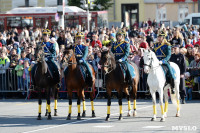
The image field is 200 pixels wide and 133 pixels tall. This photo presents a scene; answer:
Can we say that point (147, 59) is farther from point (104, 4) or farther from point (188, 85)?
point (104, 4)

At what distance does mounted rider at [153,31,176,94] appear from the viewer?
611 inches

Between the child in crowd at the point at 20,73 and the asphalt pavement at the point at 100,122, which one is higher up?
the child in crowd at the point at 20,73

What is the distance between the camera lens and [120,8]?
5772cm

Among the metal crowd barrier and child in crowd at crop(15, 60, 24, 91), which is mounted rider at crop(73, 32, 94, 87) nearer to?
child in crowd at crop(15, 60, 24, 91)

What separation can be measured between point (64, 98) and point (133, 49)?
3.72m

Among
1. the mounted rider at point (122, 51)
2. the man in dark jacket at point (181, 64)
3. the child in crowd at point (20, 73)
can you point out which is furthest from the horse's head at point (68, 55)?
the child in crowd at point (20, 73)

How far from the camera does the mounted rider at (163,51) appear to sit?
611 inches

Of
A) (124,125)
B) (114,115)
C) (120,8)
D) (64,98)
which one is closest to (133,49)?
(64,98)

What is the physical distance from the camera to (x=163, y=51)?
15695mm

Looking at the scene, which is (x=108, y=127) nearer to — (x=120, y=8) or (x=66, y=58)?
(x=66, y=58)

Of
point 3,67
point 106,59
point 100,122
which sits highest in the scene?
point 106,59

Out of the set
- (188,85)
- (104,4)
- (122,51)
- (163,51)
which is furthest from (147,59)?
(104,4)

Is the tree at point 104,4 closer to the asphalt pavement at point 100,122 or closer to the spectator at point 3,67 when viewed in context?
the spectator at point 3,67

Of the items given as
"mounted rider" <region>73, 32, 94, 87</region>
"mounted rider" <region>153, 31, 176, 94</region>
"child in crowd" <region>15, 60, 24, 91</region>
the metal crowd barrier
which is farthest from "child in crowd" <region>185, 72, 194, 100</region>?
"child in crowd" <region>15, 60, 24, 91</region>
